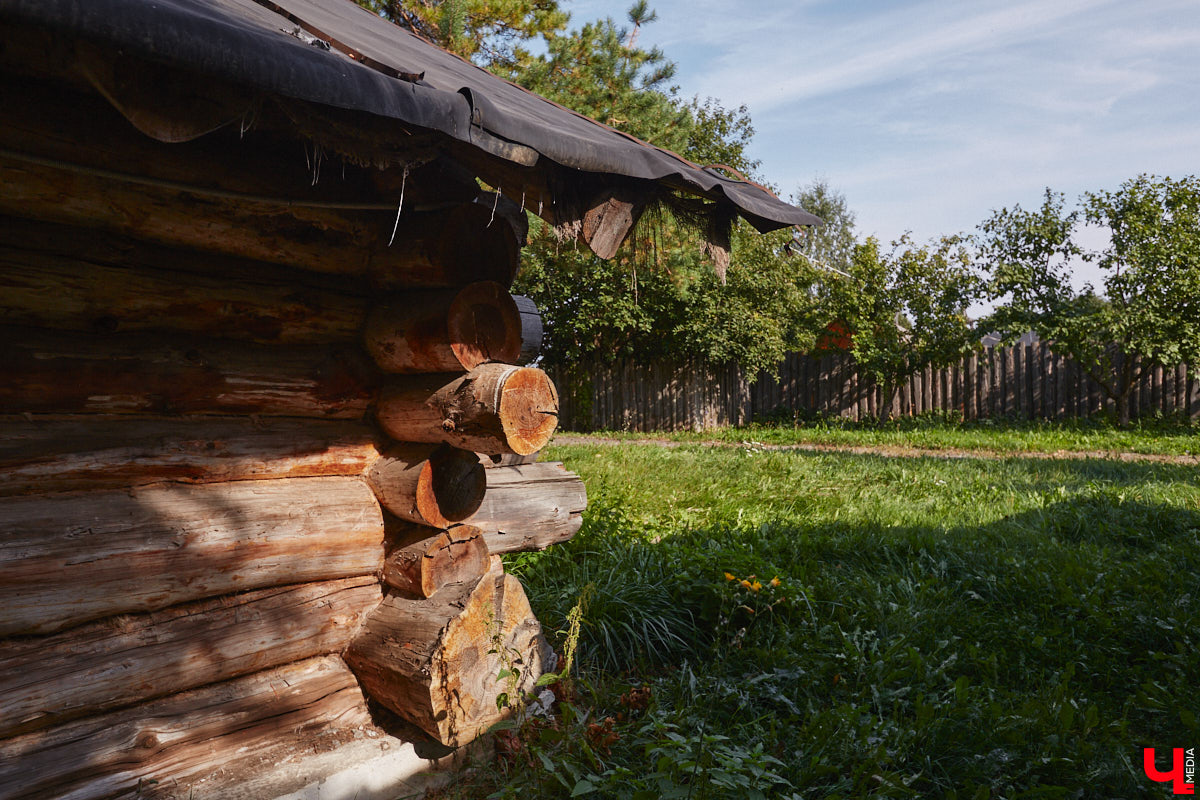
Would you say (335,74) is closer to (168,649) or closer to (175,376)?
(175,376)

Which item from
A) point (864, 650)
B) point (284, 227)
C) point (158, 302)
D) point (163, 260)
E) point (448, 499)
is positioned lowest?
point (864, 650)

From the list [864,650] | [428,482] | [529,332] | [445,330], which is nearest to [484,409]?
[445,330]

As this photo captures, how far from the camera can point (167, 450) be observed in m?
2.49

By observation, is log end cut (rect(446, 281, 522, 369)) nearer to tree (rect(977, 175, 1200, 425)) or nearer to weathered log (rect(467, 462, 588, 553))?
weathered log (rect(467, 462, 588, 553))

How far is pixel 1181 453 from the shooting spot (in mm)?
10211

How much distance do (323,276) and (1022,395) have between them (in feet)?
51.6

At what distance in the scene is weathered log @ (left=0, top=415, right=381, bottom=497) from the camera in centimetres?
224

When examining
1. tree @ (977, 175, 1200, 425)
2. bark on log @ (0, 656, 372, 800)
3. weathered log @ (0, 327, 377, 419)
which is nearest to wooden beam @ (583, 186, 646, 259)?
weathered log @ (0, 327, 377, 419)

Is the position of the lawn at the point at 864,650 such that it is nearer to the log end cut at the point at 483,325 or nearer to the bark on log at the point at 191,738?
the bark on log at the point at 191,738

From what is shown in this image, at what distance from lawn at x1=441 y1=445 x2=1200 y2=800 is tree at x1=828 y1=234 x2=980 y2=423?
9313mm

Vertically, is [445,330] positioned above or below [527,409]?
above

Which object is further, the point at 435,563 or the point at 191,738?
the point at 435,563

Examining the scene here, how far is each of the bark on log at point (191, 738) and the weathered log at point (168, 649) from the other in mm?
47

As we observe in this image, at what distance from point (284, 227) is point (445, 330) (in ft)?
2.21
